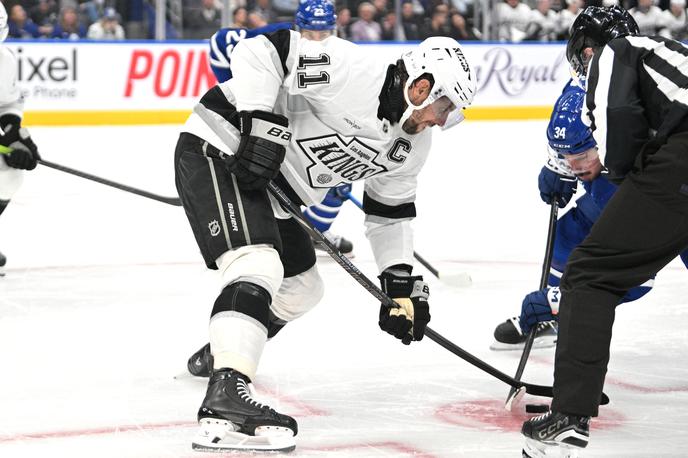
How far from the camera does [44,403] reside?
2.84m

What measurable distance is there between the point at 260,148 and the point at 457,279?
203 centimetres

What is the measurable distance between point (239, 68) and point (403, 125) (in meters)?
0.39

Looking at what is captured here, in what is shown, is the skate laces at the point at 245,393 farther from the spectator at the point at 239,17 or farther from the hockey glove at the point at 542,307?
the spectator at the point at 239,17

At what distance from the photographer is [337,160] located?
2717mm

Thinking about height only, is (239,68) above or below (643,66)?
below

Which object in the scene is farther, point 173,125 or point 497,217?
point 173,125

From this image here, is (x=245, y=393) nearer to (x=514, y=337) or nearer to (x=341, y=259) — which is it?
(x=341, y=259)

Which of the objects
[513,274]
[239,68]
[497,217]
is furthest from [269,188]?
[497,217]

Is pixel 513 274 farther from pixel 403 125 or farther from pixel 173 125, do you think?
pixel 173 125

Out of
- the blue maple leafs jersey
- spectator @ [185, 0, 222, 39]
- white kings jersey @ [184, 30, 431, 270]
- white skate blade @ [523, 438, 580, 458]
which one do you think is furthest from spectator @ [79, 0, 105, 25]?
white skate blade @ [523, 438, 580, 458]

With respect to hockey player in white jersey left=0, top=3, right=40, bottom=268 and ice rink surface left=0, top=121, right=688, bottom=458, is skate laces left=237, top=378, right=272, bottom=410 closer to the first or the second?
ice rink surface left=0, top=121, right=688, bottom=458

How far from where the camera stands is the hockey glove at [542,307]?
3246 millimetres

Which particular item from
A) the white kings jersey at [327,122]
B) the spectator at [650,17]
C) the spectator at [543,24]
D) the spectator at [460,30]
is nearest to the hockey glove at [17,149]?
the white kings jersey at [327,122]

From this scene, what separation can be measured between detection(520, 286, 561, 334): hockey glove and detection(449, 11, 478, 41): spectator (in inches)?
304
